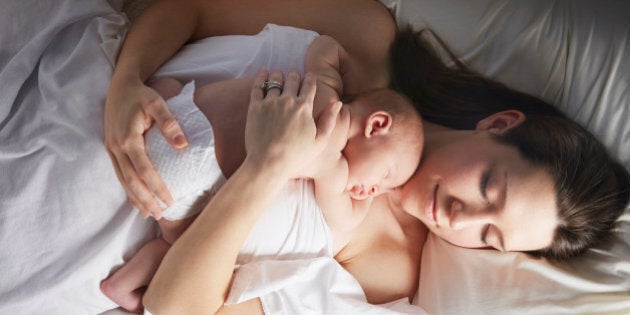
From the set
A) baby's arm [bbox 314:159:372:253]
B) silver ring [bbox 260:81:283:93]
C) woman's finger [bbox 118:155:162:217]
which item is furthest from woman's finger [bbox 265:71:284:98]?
woman's finger [bbox 118:155:162:217]

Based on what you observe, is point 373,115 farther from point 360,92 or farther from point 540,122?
point 540,122

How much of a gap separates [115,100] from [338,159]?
51cm

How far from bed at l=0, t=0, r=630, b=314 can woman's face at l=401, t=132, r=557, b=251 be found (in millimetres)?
148

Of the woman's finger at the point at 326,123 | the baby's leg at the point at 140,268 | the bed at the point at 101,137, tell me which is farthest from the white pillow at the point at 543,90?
the baby's leg at the point at 140,268

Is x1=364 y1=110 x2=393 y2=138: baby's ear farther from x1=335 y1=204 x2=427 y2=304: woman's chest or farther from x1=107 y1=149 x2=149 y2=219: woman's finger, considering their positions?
x1=107 y1=149 x2=149 y2=219: woman's finger

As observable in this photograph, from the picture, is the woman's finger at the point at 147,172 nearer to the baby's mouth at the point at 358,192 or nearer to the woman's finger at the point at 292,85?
the woman's finger at the point at 292,85

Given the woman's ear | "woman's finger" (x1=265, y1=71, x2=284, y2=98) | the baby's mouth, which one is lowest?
the baby's mouth

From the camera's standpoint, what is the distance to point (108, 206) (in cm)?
112

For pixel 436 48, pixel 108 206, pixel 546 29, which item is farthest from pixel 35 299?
pixel 546 29

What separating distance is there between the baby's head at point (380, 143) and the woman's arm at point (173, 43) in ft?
0.74

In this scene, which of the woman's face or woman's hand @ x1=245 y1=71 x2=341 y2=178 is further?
the woman's face

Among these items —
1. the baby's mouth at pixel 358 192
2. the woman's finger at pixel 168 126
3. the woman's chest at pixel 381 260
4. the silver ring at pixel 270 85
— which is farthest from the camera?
the woman's chest at pixel 381 260

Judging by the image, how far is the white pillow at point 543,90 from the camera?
4.33 feet

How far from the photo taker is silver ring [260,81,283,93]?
1.14 metres
